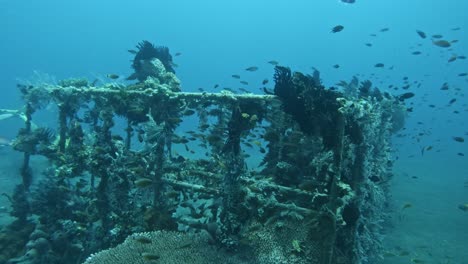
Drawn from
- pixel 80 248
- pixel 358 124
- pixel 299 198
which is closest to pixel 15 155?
pixel 80 248

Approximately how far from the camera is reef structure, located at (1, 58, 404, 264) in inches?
256

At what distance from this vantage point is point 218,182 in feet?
26.3

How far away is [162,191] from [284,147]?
10.0 feet

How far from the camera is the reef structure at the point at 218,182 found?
6.50 metres

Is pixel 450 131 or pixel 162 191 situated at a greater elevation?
pixel 450 131

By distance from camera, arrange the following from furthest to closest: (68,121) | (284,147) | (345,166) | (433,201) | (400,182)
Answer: (400,182) < (433,201) < (68,121) < (284,147) < (345,166)

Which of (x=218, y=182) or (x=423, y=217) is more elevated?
(x=218, y=182)

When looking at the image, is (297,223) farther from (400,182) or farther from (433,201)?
(400,182)

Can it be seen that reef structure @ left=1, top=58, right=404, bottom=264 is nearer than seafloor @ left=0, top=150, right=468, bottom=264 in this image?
Yes

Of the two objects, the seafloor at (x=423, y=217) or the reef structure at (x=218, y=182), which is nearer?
the reef structure at (x=218, y=182)

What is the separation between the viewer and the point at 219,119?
8.32 metres

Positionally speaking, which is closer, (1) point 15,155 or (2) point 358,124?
(2) point 358,124

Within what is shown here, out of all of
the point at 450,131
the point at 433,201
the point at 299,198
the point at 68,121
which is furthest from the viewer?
the point at 450,131

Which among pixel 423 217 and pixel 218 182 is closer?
pixel 218 182
